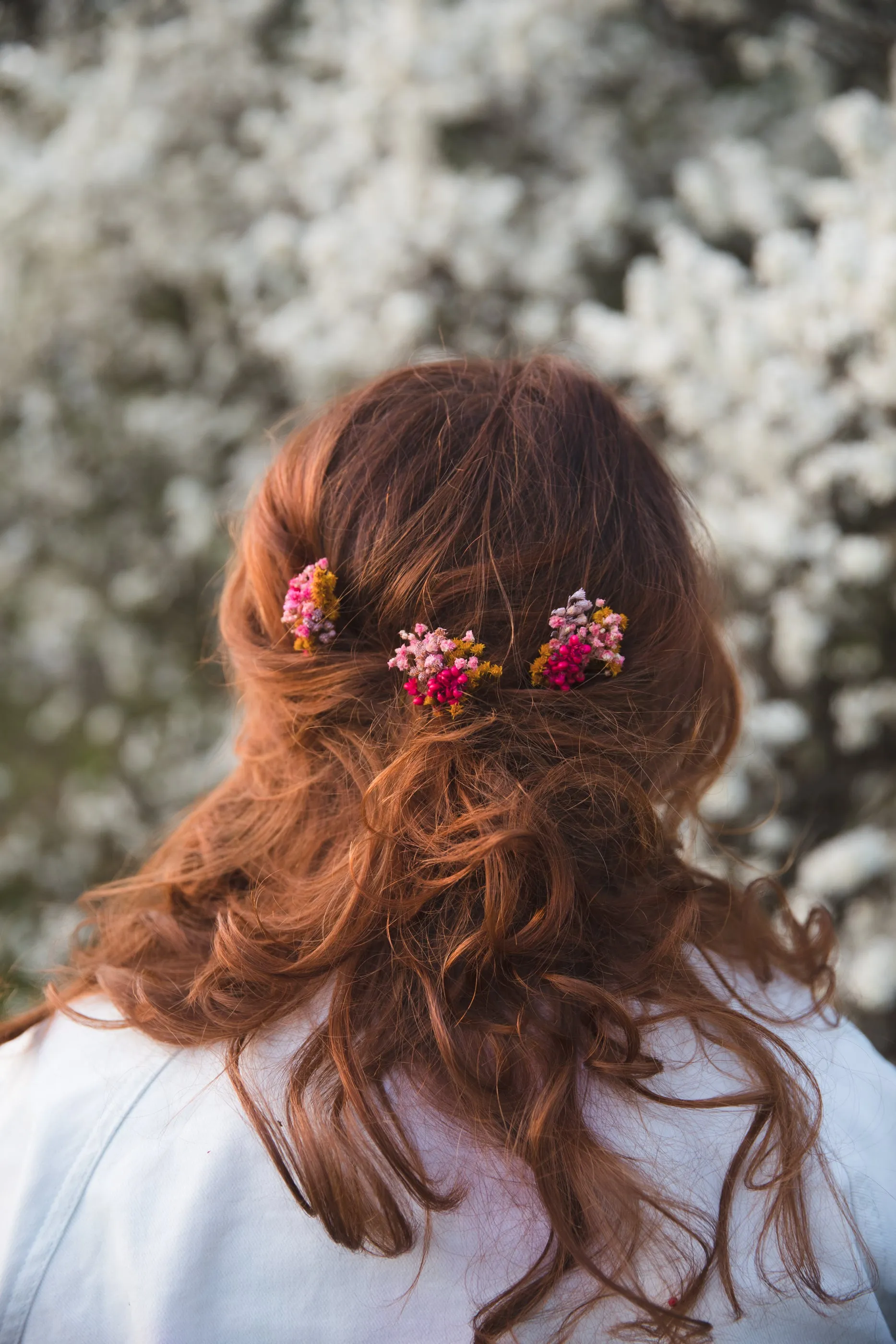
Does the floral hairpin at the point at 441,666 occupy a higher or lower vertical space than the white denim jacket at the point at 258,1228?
higher

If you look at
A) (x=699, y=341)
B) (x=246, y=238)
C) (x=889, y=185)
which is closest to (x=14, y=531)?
(x=246, y=238)

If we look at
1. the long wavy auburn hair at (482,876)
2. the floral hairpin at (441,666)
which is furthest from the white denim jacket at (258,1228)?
Answer: the floral hairpin at (441,666)

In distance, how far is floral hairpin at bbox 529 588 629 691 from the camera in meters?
0.88

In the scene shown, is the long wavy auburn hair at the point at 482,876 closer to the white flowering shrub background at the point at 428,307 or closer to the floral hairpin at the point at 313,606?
the floral hairpin at the point at 313,606

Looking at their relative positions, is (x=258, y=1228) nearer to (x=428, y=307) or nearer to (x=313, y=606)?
(x=313, y=606)

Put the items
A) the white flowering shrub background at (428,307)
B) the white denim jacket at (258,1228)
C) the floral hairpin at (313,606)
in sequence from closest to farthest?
the white denim jacket at (258,1228) < the floral hairpin at (313,606) < the white flowering shrub background at (428,307)

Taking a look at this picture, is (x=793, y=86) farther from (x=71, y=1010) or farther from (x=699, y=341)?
(x=71, y=1010)

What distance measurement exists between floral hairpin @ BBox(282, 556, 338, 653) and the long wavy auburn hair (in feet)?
0.06

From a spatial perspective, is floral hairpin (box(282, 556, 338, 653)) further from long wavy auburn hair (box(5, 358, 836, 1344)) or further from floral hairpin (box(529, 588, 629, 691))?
floral hairpin (box(529, 588, 629, 691))

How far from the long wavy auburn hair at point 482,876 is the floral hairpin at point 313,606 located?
2 cm

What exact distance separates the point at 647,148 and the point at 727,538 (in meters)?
0.92

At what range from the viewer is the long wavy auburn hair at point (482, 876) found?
81cm

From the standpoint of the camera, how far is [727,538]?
184 centimetres

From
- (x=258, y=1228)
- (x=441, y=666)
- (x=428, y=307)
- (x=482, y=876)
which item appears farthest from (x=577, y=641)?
(x=428, y=307)
